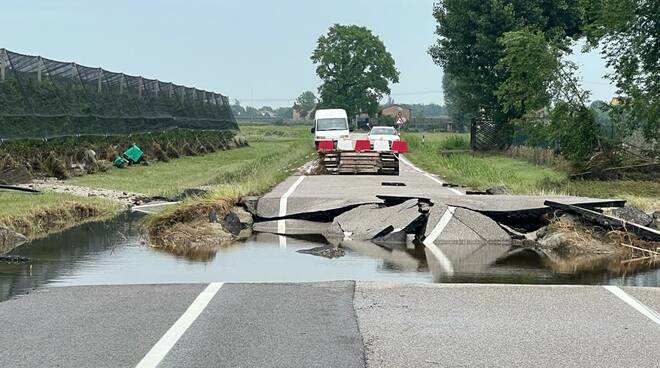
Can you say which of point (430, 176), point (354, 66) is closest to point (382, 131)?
point (430, 176)

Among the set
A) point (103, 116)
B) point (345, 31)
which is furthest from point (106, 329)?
point (345, 31)

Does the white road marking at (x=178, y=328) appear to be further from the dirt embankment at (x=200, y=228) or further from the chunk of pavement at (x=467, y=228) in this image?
the chunk of pavement at (x=467, y=228)

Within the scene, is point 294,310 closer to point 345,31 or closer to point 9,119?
point 9,119

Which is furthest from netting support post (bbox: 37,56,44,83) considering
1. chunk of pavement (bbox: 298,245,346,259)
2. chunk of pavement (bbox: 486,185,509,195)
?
chunk of pavement (bbox: 298,245,346,259)

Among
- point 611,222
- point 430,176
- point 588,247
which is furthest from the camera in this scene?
point 430,176

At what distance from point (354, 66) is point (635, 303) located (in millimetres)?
113486

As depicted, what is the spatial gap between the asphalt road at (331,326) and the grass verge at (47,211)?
239 inches

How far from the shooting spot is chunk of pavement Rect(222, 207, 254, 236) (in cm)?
1642

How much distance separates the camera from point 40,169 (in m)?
26.1

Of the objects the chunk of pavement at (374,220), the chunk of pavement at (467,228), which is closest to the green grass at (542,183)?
the chunk of pavement at (467,228)

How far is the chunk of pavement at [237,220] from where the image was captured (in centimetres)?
1642

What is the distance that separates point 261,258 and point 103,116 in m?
23.9

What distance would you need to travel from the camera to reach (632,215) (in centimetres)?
1592

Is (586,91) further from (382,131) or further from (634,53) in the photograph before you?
(382,131)
